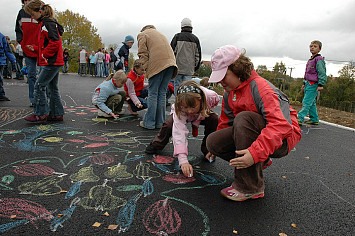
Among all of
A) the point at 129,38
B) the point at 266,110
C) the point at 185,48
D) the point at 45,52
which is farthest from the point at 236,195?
the point at 129,38

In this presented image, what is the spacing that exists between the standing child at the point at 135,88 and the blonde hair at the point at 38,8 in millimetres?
1480

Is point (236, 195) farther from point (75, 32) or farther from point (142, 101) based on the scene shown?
point (75, 32)

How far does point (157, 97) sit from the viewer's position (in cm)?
398

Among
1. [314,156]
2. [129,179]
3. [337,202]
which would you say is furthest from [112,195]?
[314,156]

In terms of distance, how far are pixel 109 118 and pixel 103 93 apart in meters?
0.48

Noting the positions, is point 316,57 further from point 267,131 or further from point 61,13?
A: point 61,13

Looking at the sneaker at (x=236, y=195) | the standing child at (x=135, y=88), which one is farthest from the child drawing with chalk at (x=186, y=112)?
the standing child at (x=135, y=88)

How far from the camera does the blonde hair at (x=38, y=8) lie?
3404 mm

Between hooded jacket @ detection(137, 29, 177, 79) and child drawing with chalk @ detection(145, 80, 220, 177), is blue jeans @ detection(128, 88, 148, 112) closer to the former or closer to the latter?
hooded jacket @ detection(137, 29, 177, 79)

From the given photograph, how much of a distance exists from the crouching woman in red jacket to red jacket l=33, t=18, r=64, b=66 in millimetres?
2698

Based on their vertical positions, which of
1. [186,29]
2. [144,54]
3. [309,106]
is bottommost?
[309,106]

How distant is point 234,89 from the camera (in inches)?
76.9

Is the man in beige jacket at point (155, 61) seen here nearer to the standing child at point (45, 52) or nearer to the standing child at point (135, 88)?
the standing child at point (135, 88)

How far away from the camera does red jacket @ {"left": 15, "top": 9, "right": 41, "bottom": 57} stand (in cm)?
412
